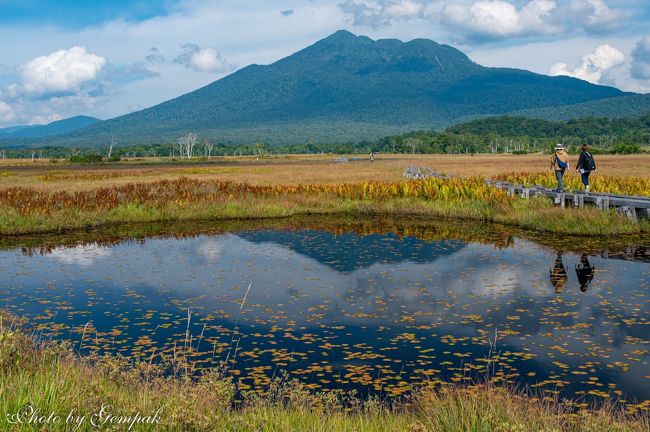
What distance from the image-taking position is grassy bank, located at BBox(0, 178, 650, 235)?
26500mm

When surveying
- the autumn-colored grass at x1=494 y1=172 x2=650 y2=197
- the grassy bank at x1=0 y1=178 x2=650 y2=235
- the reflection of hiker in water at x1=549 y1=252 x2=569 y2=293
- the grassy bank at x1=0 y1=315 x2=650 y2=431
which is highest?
the autumn-colored grass at x1=494 y1=172 x2=650 y2=197

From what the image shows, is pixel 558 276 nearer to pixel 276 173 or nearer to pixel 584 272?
pixel 584 272

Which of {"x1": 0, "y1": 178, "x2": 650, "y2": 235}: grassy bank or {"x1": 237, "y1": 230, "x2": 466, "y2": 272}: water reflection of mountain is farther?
{"x1": 0, "y1": 178, "x2": 650, "y2": 235}: grassy bank

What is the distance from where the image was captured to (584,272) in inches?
683

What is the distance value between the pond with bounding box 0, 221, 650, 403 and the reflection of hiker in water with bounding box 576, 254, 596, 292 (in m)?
0.06

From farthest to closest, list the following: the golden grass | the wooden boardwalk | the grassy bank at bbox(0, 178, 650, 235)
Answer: the golden grass → the grassy bank at bbox(0, 178, 650, 235) → the wooden boardwalk

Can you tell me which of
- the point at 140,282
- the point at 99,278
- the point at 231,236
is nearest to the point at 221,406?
the point at 140,282

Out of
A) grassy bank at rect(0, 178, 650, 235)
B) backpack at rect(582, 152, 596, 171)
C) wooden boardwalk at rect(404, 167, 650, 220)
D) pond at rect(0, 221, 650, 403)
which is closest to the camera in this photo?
pond at rect(0, 221, 650, 403)

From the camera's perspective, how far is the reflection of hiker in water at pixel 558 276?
1570 cm

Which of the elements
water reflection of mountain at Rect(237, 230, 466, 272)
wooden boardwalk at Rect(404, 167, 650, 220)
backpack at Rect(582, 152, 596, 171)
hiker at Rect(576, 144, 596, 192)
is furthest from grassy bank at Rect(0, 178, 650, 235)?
water reflection of mountain at Rect(237, 230, 466, 272)

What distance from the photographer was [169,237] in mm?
25766

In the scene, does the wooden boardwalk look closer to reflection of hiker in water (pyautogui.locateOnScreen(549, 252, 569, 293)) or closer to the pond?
the pond

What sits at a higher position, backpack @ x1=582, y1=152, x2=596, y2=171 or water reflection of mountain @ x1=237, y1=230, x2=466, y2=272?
backpack @ x1=582, y1=152, x2=596, y2=171

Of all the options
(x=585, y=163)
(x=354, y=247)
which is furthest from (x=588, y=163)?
(x=354, y=247)
